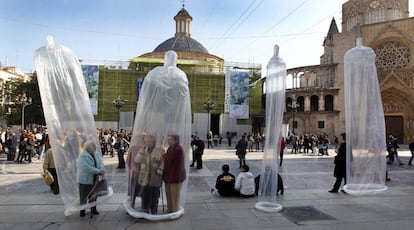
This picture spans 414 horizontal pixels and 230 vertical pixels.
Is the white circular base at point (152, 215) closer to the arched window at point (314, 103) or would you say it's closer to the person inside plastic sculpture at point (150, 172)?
the person inside plastic sculpture at point (150, 172)

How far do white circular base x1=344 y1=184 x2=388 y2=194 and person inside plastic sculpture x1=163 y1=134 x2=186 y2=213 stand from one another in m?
4.78

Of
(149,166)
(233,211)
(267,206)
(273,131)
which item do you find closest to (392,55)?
(273,131)

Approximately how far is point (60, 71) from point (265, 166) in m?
4.63

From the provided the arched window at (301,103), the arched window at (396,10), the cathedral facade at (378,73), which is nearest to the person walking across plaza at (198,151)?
the cathedral facade at (378,73)

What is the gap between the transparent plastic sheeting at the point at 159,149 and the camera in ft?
18.0

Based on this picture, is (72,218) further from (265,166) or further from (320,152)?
(320,152)

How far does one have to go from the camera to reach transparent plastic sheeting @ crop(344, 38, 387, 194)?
27.3ft

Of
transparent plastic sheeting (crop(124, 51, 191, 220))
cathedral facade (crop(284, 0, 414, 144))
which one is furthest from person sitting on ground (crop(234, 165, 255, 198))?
cathedral facade (crop(284, 0, 414, 144))

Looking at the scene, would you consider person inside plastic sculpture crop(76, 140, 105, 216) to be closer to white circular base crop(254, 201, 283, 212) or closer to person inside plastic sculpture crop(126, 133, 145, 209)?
person inside plastic sculpture crop(126, 133, 145, 209)

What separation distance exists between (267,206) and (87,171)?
143 inches

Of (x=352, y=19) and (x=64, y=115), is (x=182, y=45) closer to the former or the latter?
(x=352, y=19)

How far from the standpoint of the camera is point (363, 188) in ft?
26.8

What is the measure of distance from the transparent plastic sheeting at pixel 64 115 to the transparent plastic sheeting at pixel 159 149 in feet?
2.98

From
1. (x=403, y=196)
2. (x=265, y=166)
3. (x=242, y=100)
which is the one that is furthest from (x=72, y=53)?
(x=242, y=100)
